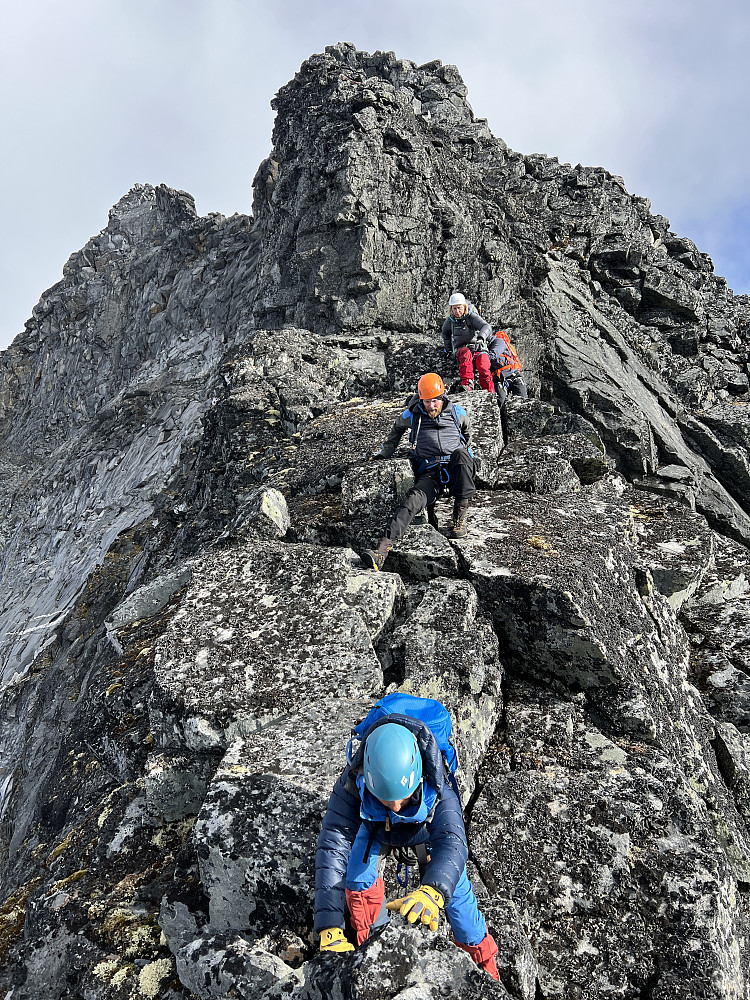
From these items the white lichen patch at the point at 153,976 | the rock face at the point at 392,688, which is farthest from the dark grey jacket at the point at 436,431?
the white lichen patch at the point at 153,976

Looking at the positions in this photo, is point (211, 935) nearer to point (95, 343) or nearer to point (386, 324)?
point (386, 324)

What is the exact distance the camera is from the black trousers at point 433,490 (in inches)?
424

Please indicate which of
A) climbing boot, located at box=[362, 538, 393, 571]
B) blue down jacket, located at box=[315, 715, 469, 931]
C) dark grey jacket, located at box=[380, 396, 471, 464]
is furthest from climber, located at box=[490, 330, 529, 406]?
blue down jacket, located at box=[315, 715, 469, 931]

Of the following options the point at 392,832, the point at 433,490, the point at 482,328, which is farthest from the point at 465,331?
the point at 392,832

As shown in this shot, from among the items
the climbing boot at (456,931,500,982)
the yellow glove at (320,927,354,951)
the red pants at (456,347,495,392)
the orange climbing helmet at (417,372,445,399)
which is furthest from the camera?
the red pants at (456,347,495,392)

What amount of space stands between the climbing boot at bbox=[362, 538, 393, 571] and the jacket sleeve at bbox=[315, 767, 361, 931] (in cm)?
478

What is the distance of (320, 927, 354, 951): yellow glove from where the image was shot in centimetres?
520

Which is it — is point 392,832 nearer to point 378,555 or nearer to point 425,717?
point 425,717

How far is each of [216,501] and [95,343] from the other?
45471mm

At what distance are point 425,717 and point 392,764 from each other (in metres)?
0.83

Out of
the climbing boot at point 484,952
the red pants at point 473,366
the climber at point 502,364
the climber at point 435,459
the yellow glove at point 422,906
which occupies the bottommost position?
the climbing boot at point 484,952

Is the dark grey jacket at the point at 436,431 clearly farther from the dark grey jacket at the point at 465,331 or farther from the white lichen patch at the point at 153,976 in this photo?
the white lichen patch at the point at 153,976

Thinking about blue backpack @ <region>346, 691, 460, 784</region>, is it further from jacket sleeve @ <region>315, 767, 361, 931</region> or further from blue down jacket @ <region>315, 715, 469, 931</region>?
jacket sleeve @ <region>315, 767, 361, 931</region>

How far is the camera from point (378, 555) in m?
10.3
